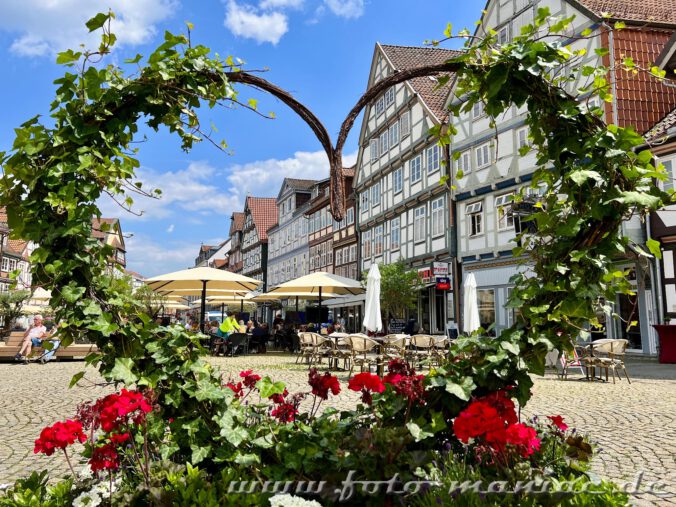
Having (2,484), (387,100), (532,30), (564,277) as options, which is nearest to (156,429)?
(2,484)

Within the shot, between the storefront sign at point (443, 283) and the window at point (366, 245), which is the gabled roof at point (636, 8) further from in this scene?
the window at point (366, 245)

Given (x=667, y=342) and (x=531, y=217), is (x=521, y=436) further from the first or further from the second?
(x=667, y=342)

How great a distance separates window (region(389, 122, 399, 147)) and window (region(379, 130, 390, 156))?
54 centimetres

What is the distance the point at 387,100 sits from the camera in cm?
3023

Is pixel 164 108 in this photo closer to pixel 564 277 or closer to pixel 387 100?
pixel 564 277

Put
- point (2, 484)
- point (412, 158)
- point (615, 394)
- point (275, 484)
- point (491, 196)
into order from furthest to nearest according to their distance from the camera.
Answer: point (412, 158) < point (491, 196) < point (615, 394) < point (2, 484) < point (275, 484)

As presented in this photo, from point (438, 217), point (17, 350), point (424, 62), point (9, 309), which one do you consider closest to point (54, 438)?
point (17, 350)

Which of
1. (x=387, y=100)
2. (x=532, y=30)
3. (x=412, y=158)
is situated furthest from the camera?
(x=387, y=100)

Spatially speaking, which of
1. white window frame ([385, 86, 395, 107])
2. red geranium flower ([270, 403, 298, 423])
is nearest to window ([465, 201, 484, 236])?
white window frame ([385, 86, 395, 107])

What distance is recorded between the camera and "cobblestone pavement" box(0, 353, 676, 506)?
4.61m

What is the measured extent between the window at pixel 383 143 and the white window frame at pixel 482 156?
7968 millimetres

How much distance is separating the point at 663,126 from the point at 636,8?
584cm

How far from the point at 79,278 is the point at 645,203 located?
119 inches

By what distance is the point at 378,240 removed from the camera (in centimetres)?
3122
